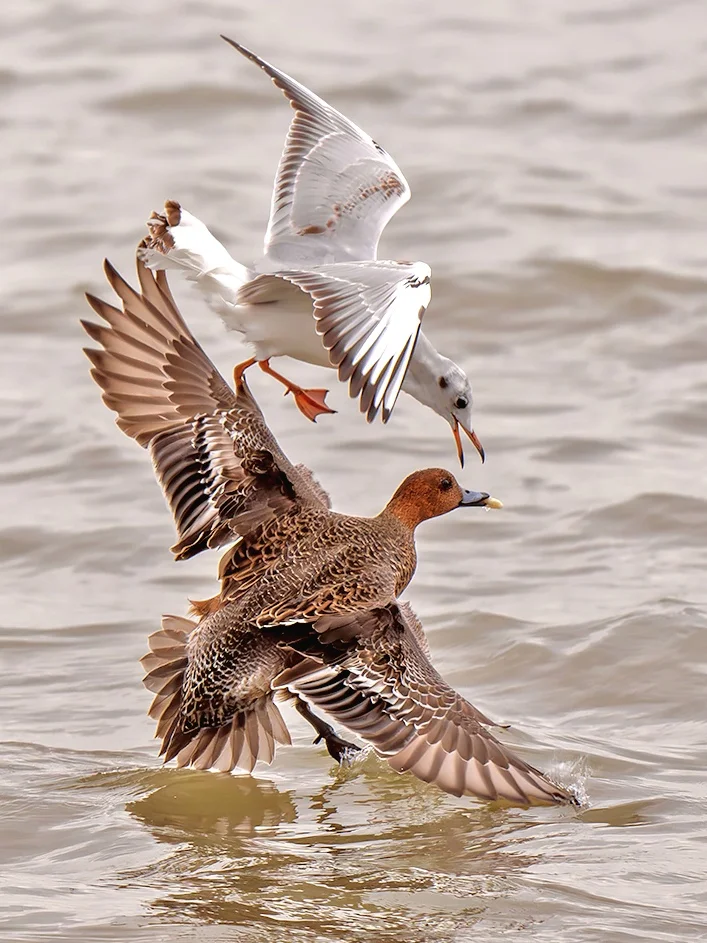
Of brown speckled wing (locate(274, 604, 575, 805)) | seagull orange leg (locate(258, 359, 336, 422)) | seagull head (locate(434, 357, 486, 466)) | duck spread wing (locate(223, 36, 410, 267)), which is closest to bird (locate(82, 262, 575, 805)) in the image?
brown speckled wing (locate(274, 604, 575, 805))

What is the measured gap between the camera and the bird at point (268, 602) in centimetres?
562

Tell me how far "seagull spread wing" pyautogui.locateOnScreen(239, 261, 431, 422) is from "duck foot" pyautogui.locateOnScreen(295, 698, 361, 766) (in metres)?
1.44

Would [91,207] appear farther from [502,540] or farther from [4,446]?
[502,540]

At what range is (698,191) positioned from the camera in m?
13.0

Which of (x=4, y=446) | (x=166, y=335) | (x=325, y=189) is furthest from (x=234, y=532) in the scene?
(x=4, y=446)

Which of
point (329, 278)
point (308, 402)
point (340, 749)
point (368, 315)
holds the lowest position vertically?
point (340, 749)

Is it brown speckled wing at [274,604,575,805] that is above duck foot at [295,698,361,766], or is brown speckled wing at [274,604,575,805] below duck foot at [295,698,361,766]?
above

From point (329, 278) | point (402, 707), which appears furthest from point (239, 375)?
point (402, 707)

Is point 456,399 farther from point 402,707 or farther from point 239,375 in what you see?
point 402,707

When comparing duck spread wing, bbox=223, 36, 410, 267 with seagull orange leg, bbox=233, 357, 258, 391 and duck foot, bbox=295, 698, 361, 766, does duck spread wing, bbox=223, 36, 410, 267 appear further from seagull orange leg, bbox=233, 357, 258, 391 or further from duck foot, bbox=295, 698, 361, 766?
duck foot, bbox=295, 698, 361, 766

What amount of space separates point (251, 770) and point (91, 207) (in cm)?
749

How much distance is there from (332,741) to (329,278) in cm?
171

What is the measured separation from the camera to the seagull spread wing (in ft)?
18.2

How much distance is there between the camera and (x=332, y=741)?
6473 millimetres
